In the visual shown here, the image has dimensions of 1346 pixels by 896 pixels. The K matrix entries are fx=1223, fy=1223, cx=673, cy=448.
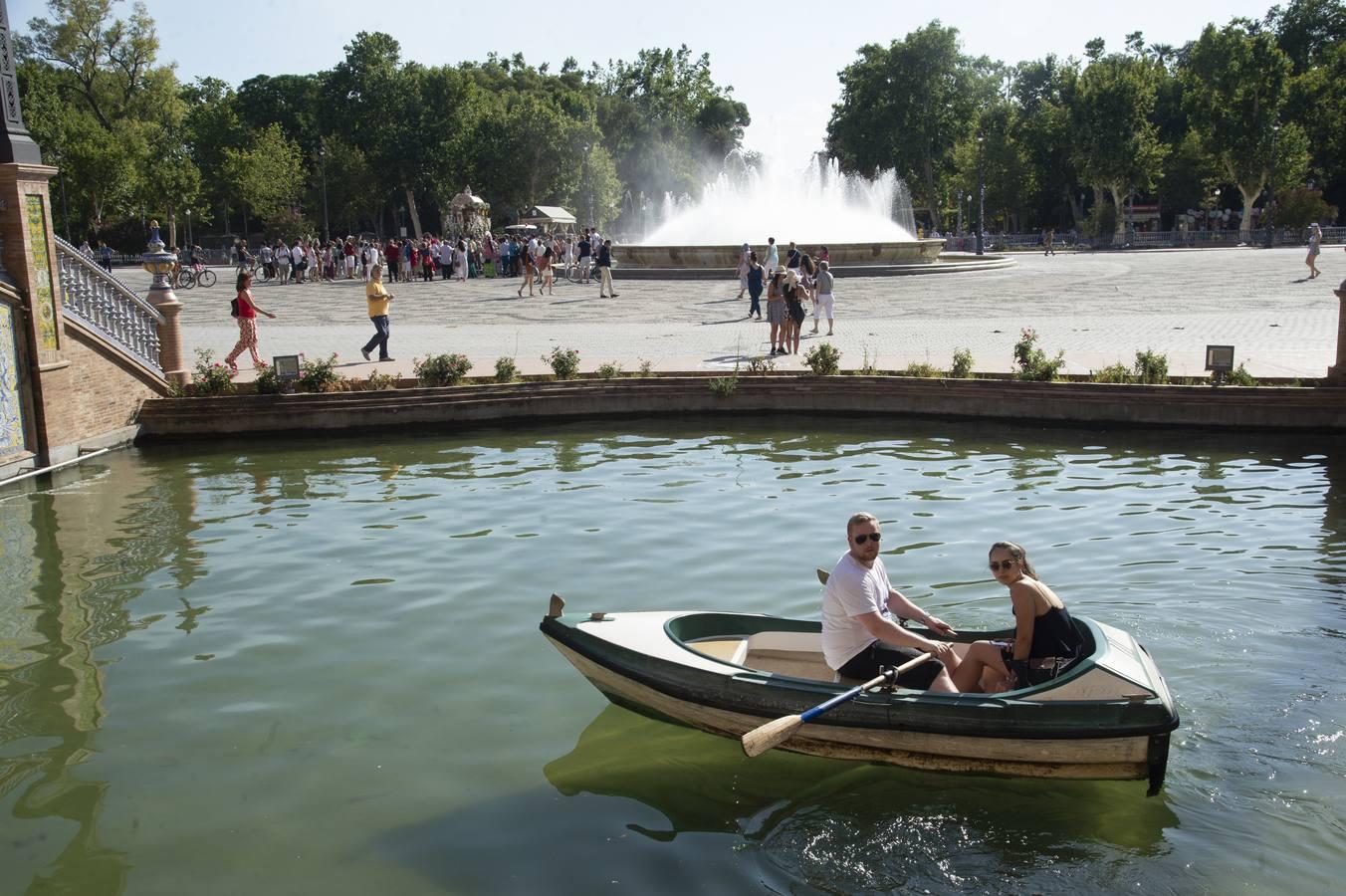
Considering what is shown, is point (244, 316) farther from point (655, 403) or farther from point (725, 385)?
point (725, 385)

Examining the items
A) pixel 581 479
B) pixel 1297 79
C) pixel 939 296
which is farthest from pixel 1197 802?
pixel 1297 79

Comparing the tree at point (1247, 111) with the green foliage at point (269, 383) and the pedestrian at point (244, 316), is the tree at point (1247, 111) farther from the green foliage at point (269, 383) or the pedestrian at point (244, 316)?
the green foliage at point (269, 383)

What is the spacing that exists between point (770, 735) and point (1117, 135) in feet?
243

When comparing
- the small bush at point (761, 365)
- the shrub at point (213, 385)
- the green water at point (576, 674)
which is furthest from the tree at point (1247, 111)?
the shrub at point (213, 385)

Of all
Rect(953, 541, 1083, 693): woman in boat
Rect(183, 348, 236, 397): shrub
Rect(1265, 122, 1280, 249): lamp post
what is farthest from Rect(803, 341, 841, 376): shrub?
Rect(1265, 122, 1280, 249): lamp post

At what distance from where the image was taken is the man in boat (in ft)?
23.2

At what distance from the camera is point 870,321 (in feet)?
86.6

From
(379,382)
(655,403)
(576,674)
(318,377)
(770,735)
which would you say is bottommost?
(576,674)

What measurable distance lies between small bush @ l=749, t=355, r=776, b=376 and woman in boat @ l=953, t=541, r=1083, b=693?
11.5 meters

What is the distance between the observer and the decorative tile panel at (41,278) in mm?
15227

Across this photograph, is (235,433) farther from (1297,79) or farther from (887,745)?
(1297,79)

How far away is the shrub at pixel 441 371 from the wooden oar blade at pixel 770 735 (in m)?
12.6

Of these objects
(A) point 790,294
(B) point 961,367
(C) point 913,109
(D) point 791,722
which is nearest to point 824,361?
(B) point 961,367

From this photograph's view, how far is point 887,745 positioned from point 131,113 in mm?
78998
